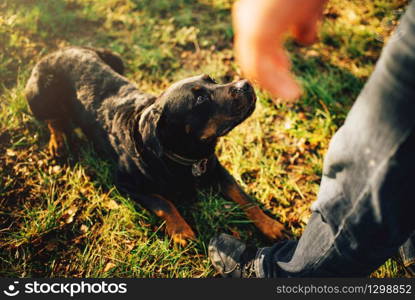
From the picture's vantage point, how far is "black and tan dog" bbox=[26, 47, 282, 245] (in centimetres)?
207

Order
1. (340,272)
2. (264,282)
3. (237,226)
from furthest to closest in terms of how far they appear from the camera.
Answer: (237,226) → (264,282) → (340,272)

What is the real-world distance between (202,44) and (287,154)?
1.97 metres

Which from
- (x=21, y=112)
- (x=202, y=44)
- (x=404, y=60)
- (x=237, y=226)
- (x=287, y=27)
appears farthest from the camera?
(x=202, y=44)

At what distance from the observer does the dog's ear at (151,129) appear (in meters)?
2.06

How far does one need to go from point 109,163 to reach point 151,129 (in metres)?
1.02

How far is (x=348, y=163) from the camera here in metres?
1.09

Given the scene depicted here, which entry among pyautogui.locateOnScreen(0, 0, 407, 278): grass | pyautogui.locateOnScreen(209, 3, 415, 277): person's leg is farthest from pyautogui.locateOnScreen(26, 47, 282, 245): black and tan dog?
pyautogui.locateOnScreen(209, 3, 415, 277): person's leg

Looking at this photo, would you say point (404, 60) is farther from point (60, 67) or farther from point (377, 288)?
point (60, 67)

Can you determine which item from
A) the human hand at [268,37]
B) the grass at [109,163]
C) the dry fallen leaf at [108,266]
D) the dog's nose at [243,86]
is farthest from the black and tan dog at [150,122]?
the human hand at [268,37]

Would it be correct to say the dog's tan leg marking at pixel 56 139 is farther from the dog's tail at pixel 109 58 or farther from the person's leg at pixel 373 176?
the person's leg at pixel 373 176

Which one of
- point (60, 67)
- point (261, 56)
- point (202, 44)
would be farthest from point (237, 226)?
point (202, 44)

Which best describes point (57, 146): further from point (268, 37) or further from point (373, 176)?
Answer: point (373, 176)

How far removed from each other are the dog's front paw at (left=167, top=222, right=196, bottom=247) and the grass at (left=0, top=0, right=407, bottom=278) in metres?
0.06

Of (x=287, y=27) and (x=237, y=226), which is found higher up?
(x=287, y=27)
